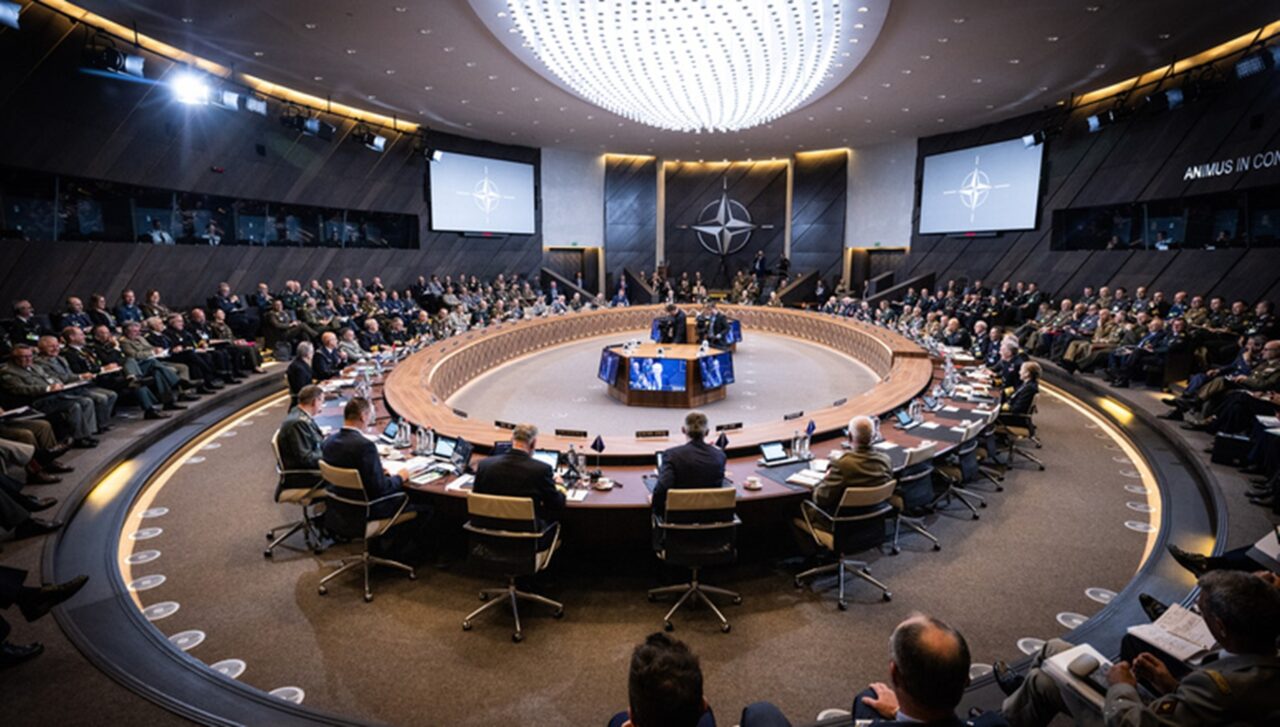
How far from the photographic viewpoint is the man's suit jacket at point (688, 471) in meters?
3.77

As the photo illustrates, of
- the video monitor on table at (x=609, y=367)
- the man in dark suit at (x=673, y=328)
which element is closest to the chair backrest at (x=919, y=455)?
the video monitor on table at (x=609, y=367)

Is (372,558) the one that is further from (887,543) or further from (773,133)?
(773,133)

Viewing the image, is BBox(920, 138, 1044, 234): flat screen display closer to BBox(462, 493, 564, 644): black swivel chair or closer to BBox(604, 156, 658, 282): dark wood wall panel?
BBox(604, 156, 658, 282): dark wood wall panel

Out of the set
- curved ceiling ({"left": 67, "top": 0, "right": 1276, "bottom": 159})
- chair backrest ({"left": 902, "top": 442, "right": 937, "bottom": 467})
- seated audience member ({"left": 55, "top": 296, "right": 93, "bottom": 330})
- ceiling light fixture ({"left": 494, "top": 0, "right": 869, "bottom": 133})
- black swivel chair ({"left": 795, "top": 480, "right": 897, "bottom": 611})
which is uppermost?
curved ceiling ({"left": 67, "top": 0, "right": 1276, "bottom": 159})

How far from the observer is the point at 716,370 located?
9.94 metres

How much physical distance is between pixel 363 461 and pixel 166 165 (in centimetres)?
1103

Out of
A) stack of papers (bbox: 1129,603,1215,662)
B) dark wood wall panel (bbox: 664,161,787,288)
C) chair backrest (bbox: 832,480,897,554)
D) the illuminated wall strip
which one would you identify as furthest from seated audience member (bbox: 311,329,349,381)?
dark wood wall panel (bbox: 664,161,787,288)

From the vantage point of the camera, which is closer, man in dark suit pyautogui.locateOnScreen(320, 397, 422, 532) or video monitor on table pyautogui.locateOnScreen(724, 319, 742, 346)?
man in dark suit pyautogui.locateOnScreen(320, 397, 422, 532)

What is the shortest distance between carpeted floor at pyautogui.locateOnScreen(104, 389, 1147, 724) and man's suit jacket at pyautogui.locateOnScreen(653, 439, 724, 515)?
79 centimetres

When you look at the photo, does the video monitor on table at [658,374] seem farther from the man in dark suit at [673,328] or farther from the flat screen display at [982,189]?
the flat screen display at [982,189]

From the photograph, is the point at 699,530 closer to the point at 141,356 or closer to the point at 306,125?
the point at 141,356

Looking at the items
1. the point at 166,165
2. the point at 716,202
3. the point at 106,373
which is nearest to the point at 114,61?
the point at 166,165

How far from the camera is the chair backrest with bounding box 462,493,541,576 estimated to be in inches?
136

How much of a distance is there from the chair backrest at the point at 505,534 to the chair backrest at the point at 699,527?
30.3 inches
